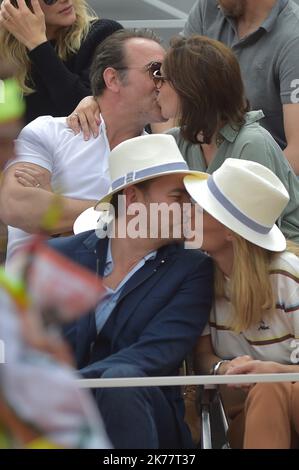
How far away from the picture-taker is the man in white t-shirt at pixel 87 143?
342 cm

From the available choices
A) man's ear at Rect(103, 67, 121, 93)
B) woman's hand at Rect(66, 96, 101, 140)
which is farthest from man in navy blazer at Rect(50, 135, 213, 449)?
man's ear at Rect(103, 67, 121, 93)

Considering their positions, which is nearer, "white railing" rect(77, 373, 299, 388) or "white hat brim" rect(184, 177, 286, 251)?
"white railing" rect(77, 373, 299, 388)

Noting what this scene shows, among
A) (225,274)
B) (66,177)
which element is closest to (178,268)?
(225,274)

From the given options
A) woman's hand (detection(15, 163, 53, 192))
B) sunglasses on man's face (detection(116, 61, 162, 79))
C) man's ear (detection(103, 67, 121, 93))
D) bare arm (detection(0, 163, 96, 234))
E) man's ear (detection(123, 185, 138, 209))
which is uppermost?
sunglasses on man's face (detection(116, 61, 162, 79))

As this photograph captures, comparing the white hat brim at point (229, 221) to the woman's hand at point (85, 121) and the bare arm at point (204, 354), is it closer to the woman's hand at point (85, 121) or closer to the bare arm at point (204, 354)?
the bare arm at point (204, 354)

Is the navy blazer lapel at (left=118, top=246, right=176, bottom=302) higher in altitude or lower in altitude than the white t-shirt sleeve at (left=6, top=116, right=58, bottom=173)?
lower

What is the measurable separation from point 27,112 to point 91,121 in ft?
1.10

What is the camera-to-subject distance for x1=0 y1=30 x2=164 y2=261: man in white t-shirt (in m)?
3.42

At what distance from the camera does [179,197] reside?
295 centimetres

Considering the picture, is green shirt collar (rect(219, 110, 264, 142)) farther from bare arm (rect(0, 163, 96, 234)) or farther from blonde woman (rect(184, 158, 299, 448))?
bare arm (rect(0, 163, 96, 234))

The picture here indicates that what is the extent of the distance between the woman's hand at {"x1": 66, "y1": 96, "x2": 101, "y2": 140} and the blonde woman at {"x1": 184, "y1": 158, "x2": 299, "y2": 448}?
77 centimetres

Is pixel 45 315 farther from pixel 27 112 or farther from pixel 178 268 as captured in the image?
pixel 27 112

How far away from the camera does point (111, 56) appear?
12.3 feet

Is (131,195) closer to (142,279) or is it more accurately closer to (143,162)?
(143,162)
